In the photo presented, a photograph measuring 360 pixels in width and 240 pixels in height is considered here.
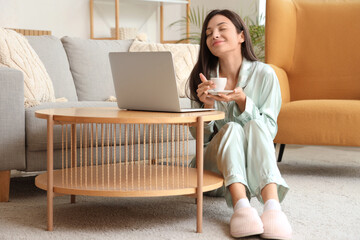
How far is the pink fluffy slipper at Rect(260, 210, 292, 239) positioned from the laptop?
0.45 meters

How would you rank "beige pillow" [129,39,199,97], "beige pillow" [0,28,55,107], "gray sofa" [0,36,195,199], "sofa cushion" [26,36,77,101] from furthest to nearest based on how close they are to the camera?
"beige pillow" [129,39,199,97], "sofa cushion" [26,36,77,101], "beige pillow" [0,28,55,107], "gray sofa" [0,36,195,199]

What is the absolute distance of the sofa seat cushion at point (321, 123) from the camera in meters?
2.69

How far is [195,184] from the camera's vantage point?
1.76m

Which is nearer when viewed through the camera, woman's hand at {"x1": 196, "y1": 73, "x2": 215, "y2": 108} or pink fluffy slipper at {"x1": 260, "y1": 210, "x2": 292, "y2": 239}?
pink fluffy slipper at {"x1": 260, "y1": 210, "x2": 292, "y2": 239}

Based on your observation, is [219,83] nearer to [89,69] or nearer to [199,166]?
[199,166]

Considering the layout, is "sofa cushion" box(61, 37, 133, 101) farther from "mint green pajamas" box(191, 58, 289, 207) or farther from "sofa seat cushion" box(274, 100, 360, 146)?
"mint green pajamas" box(191, 58, 289, 207)

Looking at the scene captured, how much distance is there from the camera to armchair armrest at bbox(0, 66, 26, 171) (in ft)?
7.07

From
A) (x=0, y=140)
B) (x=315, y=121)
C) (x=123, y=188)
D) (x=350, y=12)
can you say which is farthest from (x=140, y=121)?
(x=350, y=12)

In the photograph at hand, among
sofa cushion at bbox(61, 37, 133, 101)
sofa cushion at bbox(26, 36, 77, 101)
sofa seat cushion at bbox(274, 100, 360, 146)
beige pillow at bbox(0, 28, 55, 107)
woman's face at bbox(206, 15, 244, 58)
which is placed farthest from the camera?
sofa cushion at bbox(61, 37, 133, 101)

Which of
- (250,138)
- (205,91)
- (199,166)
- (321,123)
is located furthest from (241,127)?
(321,123)

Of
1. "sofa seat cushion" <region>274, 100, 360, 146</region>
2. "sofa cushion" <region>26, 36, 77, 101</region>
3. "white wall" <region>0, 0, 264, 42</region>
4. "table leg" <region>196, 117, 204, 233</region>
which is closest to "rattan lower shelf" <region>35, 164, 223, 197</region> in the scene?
"table leg" <region>196, 117, 204, 233</region>

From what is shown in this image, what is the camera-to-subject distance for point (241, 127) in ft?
6.34

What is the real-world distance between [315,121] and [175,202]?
95cm

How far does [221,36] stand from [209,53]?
4.6 inches
